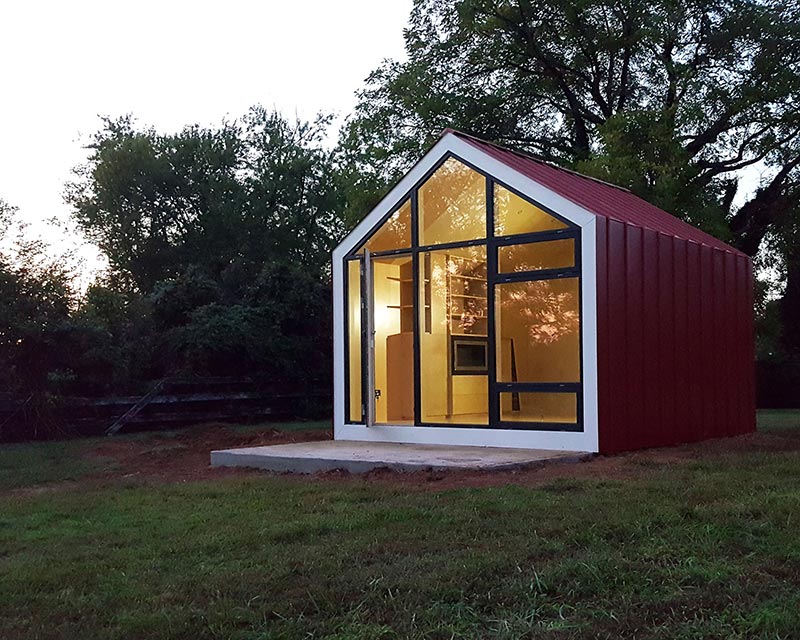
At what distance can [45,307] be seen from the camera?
41.0ft

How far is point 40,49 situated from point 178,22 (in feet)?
7.58

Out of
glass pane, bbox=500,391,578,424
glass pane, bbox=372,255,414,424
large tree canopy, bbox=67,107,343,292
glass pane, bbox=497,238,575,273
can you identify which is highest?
large tree canopy, bbox=67,107,343,292

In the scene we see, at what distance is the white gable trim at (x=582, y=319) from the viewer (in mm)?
8547

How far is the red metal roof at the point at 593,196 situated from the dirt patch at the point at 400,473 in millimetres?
2455

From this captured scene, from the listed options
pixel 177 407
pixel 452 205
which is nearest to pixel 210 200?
pixel 177 407

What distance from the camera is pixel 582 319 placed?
8.64 metres

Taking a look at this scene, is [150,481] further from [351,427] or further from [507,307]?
[507,307]

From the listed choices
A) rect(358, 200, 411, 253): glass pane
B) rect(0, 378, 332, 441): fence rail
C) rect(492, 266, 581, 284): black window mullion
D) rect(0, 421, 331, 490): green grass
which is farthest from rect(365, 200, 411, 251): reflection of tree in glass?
rect(0, 378, 332, 441): fence rail

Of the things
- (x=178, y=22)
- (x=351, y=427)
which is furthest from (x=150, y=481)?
(x=178, y=22)

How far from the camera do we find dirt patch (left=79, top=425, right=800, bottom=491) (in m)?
6.88

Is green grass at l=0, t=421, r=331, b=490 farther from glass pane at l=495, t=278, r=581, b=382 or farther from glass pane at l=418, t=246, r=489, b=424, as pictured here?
glass pane at l=495, t=278, r=581, b=382

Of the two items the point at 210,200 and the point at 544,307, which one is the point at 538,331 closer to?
the point at 544,307

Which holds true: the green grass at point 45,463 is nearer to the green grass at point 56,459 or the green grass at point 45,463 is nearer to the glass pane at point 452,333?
the green grass at point 56,459

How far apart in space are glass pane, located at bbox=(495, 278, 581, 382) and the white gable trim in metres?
0.21
